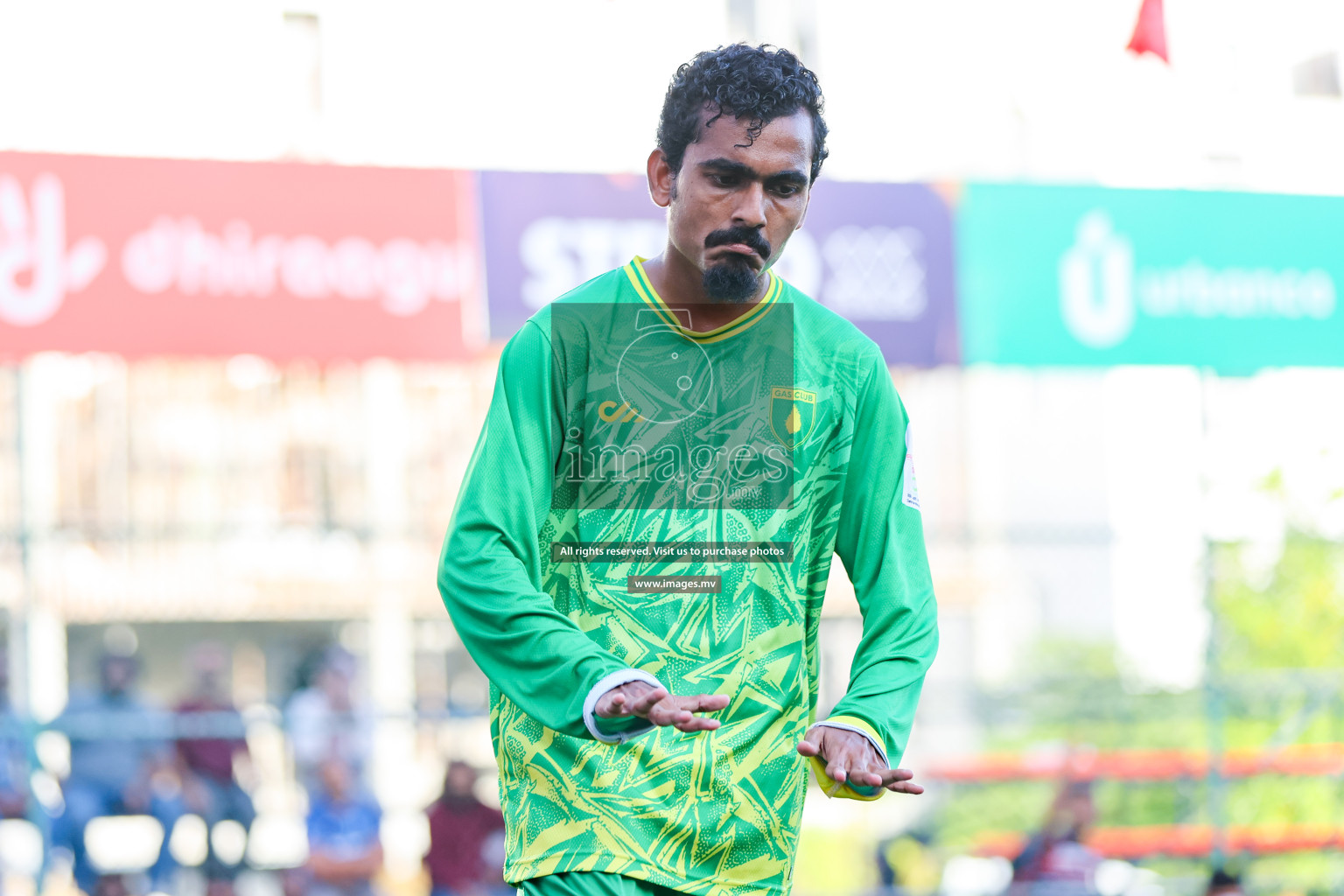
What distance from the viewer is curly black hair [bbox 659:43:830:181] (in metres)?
2.38

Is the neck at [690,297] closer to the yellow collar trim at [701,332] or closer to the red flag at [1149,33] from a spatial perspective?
the yellow collar trim at [701,332]

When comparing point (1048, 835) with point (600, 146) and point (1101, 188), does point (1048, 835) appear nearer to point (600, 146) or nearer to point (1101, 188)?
point (1101, 188)

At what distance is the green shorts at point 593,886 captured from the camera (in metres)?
2.38

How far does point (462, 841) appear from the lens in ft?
24.7

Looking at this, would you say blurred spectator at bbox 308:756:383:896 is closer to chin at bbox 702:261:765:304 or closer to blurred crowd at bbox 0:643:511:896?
blurred crowd at bbox 0:643:511:896

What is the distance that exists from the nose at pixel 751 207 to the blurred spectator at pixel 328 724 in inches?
217

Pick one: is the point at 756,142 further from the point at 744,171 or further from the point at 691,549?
the point at 691,549

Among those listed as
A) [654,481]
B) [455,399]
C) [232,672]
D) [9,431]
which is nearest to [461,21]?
[455,399]

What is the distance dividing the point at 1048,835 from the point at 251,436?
1041 centimetres

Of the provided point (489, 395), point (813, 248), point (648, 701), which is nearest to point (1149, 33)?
point (813, 248)

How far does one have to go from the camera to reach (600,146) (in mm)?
12328

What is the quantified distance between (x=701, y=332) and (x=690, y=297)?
6 centimetres

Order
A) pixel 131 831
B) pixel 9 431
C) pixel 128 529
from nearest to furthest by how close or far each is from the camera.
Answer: pixel 128 529 → pixel 131 831 → pixel 9 431

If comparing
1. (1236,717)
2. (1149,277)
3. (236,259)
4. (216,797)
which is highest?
(236,259)
